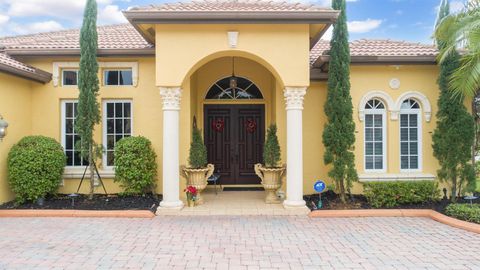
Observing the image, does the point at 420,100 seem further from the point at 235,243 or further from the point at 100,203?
the point at 100,203

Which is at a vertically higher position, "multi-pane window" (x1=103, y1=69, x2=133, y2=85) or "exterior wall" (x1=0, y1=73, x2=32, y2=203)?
"multi-pane window" (x1=103, y1=69, x2=133, y2=85)

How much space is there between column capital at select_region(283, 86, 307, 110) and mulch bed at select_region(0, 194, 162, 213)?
4.23m

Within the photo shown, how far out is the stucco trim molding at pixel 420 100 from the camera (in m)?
9.81

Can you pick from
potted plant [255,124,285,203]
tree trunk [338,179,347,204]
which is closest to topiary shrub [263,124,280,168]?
potted plant [255,124,285,203]

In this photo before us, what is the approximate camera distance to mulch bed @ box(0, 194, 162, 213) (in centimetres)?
859

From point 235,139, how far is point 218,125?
2.37 feet

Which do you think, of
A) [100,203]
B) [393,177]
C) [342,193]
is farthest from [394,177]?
[100,203]

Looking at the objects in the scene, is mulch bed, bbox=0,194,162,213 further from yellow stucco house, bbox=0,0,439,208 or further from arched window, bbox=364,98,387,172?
arched window, bbox=364,98,387,172

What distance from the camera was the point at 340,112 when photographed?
8.76 meters

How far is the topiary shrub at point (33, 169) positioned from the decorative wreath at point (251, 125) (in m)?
5.50

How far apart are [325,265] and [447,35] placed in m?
6.20

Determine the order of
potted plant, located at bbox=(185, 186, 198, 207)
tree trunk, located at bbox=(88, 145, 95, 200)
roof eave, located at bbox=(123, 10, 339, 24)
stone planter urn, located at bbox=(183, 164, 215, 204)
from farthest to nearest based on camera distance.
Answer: tree trunk, located at bbox=(88, 145, 95, 200) < stone planter urn, located at bbox=(183, 164, 215, 204) < potted plant, located at bbox=(185, 186, 198, 207) < roof eave, located at bbox=(123, 10, 339, 24)

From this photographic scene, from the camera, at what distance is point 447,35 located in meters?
8.05

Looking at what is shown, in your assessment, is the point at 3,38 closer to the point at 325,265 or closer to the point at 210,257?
the point at 210,257
